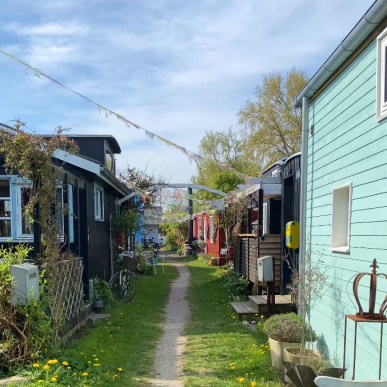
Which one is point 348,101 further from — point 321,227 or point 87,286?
point 87,286

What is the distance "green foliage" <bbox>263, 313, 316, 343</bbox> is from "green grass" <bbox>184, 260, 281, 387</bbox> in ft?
1.24

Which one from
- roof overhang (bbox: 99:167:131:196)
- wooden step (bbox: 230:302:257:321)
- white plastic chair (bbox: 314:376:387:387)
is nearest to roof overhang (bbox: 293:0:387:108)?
white plastic chair (bbox: 314:376:387:387)

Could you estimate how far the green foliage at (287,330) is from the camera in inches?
220

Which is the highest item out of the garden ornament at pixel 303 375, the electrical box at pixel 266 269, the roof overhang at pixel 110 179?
the roof overhang at pixel 110 179

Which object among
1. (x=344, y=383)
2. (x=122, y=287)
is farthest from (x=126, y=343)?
(x=344, y=383)

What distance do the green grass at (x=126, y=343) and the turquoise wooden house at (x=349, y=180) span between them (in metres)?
2.48

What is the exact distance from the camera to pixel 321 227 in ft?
18.6

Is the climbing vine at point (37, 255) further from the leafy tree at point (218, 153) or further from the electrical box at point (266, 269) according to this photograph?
the leafy tree at point (218, 153)

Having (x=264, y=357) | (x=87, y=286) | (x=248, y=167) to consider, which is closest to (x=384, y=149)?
(x=264, y=357)

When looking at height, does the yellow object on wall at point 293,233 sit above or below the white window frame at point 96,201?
below

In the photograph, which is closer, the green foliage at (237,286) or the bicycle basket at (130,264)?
the bicycle basket at (130,264)

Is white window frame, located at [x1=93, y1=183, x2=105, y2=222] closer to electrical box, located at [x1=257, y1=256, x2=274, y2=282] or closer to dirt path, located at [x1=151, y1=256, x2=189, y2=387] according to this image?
dirt path, located at [x1=151, y1=256, x2=189, y2=387]

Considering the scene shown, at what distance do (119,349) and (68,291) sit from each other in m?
1.20

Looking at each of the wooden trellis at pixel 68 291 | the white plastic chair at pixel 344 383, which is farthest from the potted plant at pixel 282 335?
the wooden trellis at pixel 68 291
